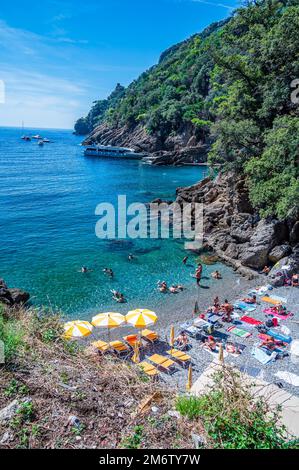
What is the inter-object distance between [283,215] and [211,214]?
38.1 ft

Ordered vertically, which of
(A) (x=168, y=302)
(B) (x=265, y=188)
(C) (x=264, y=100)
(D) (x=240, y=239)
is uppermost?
(C) (x=264, y=100)

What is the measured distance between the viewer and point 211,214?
32.6m

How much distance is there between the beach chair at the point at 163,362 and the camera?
1354 centimetres

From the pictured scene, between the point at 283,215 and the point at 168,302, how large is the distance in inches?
389

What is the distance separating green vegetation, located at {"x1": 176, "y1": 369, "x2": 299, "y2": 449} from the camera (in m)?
4.71

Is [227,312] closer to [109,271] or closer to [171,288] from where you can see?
[171,288]

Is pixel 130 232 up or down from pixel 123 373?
down

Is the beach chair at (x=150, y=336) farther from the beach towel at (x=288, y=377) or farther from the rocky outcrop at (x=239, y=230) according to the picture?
the rocky outcrop at (x=239, y=230)

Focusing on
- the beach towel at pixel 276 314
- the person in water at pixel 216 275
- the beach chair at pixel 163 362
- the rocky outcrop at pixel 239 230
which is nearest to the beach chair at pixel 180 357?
the beach chair at pixel 163 362
